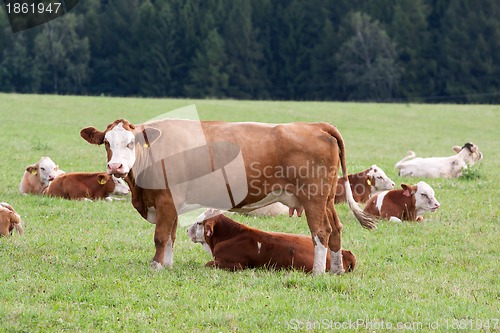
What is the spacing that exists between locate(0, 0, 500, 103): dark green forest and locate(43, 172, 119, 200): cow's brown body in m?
61.9

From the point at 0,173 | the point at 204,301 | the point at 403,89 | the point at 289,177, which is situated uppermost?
the point at 289,177

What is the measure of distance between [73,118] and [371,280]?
1107 inches

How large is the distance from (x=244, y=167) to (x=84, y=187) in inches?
237

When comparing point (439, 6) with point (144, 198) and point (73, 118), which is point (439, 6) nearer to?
point (73, 118)

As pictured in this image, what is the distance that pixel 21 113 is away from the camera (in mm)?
35156

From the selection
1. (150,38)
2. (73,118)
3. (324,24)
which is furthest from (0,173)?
(324,24)

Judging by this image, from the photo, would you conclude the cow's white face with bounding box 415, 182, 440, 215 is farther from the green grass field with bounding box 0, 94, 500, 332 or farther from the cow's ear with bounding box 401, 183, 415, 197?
the green grass field with bounding box 0, 94, 500, 332

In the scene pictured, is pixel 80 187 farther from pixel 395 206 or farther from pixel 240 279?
pixel 240 279

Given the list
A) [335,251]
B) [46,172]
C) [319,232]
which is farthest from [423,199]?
[46,172]

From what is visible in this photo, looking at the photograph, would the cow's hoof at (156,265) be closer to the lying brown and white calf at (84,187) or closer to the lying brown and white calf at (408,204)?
the lying brown and white calf at (408,204)

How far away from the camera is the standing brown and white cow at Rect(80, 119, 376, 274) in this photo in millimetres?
9219

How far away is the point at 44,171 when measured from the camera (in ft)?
50.9

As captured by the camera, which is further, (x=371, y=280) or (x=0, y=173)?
(x=0, y=173)

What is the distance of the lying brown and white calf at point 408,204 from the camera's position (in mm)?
12938
